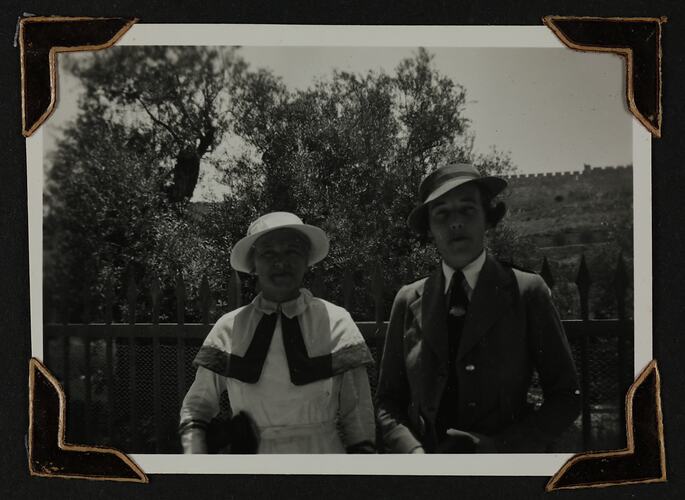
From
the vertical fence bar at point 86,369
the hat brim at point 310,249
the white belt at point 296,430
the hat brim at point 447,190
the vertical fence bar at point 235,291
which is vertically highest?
the hat brim at point 447,190

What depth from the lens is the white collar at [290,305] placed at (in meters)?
2.30

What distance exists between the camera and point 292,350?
2299 mm

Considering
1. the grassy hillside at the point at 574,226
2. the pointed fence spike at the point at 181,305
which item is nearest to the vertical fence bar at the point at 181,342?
the pointed fence spike at the point at 181,305

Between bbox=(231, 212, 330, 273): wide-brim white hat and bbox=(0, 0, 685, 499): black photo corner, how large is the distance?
27.9 inches

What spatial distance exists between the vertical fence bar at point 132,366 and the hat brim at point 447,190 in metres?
1.08

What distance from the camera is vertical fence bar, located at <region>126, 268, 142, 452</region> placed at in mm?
2379

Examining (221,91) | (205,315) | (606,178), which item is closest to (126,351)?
(205,315)

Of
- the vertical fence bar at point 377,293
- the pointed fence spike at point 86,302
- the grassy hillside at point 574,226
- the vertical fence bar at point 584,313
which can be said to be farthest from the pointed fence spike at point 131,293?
the vertical fence bar at point 584,313

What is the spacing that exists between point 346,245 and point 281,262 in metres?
0.25

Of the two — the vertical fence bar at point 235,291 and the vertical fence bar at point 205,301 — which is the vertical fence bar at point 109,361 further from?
the vertical fence bar at point 235,291

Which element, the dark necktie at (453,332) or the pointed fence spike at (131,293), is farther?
the pointed fence spike at (131,293)

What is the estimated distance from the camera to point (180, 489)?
2.43 meters

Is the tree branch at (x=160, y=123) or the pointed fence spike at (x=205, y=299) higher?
the tree branch at (x=160, y=123)

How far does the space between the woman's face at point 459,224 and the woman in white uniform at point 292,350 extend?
1.38 feet
